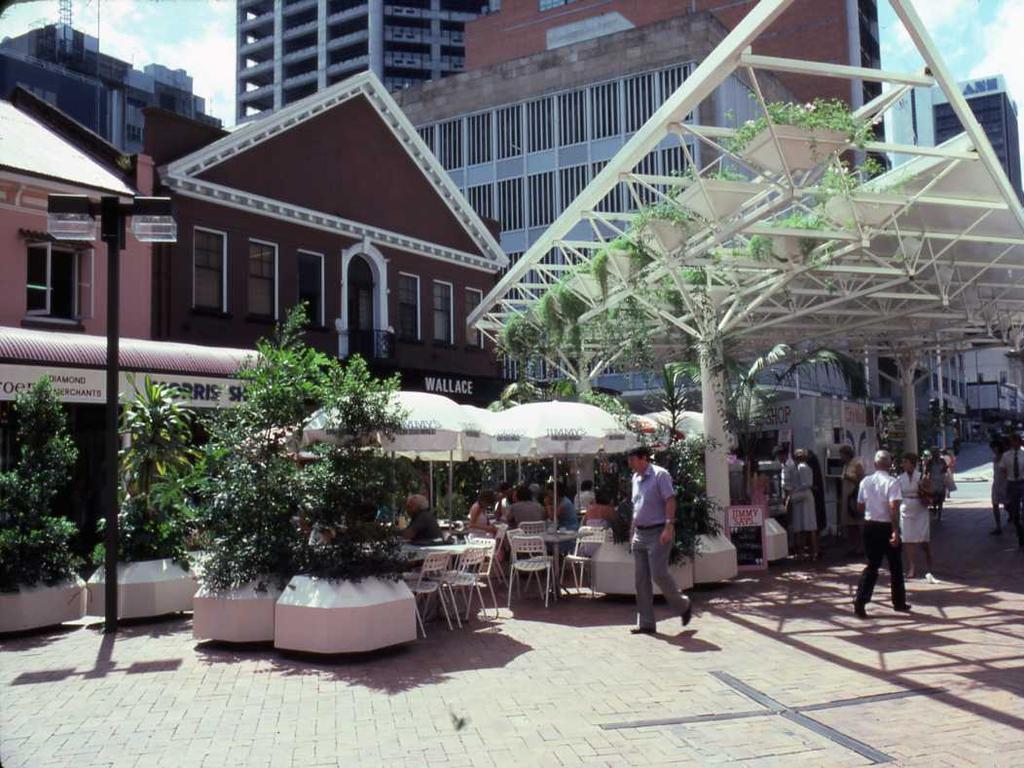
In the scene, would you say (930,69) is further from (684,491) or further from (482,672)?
(482,672)

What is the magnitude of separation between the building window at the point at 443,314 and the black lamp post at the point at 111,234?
1570 centimetres

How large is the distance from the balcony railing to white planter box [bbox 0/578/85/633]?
42.4 ft

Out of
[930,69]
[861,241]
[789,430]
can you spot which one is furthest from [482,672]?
[789,430]

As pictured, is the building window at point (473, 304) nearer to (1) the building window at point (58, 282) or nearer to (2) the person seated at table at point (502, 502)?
(2) the person seated at table at point (502, 502)

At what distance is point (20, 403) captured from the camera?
9.38 m

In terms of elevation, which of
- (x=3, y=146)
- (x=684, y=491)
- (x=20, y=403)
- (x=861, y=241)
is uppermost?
(x=3, y=146)

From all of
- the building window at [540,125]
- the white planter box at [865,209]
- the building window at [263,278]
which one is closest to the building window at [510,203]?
the building window at [540,125]

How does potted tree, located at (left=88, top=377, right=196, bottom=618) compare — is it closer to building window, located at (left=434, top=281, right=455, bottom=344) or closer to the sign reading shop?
the sign reading shop

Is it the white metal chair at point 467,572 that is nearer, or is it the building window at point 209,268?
the white metal chair at point 467,572

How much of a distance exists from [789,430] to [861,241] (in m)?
5.59

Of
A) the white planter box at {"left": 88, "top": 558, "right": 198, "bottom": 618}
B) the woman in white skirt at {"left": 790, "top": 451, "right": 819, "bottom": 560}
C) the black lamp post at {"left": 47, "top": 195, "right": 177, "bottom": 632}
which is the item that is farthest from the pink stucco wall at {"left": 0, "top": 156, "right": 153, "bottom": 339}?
the woman in white skirt at {"left": 790, "top": 451, "right": 819, "bottom": 560}

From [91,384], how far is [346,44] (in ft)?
239

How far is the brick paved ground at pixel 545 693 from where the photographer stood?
5305 mm

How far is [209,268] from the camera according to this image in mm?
19172
